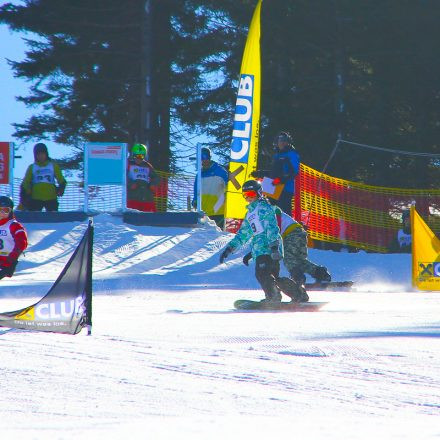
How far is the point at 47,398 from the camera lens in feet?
20.8

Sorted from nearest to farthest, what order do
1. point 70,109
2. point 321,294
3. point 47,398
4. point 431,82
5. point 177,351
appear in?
point 47,398 < point 177,351 < point 321,294 < point 431,82 < point 70,109

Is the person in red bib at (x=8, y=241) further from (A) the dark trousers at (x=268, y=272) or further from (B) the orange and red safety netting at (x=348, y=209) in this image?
(B) the orange and red safety netting at (x=348, y=209)

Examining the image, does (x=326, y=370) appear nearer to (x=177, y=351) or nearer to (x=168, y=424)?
(x=177, y=351)

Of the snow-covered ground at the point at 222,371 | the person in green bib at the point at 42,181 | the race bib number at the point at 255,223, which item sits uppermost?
the person in green bib at the point at 42,181

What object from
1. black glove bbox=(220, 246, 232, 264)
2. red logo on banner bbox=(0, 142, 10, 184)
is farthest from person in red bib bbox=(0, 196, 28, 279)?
red logo on banner bbox=(0, 142, 10, 184)

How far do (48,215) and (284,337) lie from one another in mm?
10550

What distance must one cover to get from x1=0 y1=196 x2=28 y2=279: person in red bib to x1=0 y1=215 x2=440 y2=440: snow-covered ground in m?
0.45

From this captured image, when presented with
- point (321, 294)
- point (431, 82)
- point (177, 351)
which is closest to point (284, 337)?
point (177, 351)

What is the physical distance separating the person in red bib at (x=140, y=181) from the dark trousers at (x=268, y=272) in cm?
676

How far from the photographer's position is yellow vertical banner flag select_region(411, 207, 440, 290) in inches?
602

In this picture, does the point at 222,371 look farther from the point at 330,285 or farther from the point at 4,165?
the point at 4,165

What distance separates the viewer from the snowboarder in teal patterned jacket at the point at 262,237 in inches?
468

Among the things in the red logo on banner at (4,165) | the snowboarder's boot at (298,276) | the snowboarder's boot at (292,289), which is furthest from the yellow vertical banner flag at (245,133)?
the snowboarder's boot at (292,289)

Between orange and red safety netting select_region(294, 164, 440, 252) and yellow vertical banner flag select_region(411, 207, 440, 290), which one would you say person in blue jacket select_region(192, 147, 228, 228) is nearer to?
orange and red safety netting select_region(294, 164, 440, 252)
